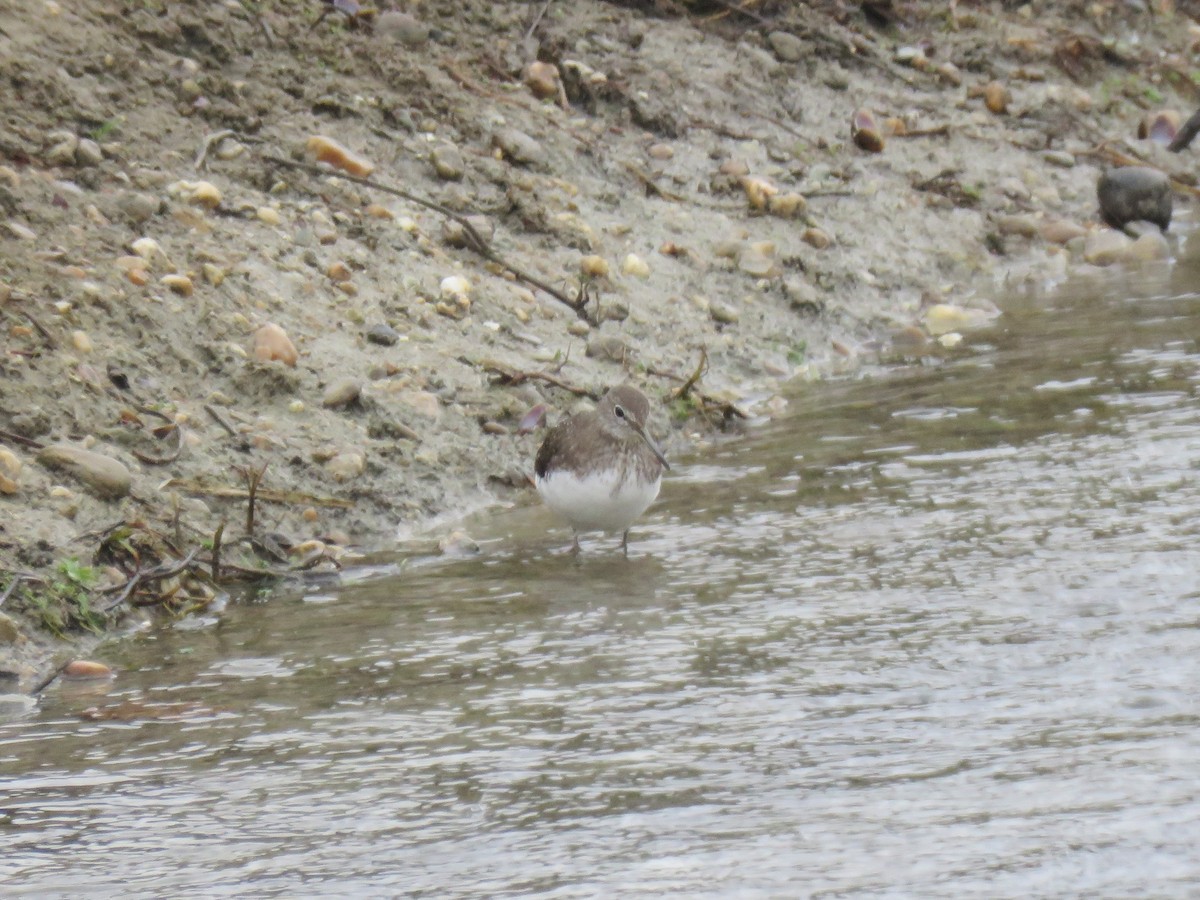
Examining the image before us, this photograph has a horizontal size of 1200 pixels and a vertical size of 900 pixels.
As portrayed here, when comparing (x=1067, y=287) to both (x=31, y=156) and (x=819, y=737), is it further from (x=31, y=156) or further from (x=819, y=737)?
(x=819, y=737)

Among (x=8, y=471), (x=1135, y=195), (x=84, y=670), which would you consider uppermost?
(x=1135, y=195)

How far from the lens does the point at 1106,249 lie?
12.4 meters

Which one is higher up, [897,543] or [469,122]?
[469,122]

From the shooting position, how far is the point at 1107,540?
19.6 feet

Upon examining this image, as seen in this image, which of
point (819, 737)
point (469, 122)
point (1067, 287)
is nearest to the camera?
point (819, 737)

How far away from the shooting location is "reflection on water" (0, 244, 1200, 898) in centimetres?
383

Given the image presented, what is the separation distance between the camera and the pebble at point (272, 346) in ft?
25.5

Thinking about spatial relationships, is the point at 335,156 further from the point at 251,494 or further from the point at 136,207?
the point at 251,494

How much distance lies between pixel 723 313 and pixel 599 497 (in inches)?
136

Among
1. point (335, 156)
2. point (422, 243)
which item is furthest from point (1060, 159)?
point (335, 156)

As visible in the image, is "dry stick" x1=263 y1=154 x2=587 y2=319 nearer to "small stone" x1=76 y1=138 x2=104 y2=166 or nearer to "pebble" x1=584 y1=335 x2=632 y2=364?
"pebble" x1=584 y1=335 x2=632 y2=364

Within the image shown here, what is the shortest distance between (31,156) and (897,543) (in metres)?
4.74

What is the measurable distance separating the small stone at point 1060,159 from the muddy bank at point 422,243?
0.02 meters

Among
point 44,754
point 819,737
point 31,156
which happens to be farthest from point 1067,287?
point 44,754
